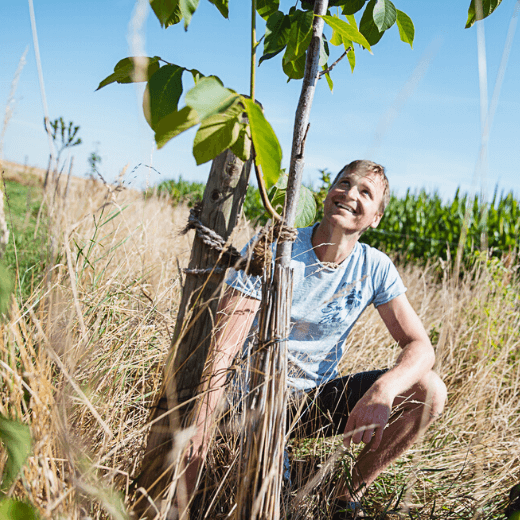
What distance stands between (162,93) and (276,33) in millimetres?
256

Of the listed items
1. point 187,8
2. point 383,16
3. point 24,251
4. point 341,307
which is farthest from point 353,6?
point 24,251

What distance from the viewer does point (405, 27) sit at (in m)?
1.05

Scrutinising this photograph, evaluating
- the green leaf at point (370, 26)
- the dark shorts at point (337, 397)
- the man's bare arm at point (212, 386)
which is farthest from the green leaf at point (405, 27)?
the dark shorts at point (337, 397)

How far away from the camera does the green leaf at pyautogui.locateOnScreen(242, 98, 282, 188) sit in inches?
24.5

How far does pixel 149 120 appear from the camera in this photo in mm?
769

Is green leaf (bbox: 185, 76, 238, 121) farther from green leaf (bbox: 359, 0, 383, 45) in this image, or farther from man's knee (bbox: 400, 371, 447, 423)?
man's knee (bbox: 400, 371, 447, 423)

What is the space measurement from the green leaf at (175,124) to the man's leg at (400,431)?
1.52 meters

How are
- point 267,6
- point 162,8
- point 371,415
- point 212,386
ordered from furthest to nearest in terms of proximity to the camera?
1. point 371,415
2. point 212,386
3. point 267,6
4. point 162,8

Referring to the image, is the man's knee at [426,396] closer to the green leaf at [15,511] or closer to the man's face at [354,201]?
the man's face at [354,201]

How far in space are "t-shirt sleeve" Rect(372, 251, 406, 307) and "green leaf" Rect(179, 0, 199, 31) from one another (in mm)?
1451

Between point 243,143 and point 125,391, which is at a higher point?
point 243,143

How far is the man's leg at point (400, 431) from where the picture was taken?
1.71 meters

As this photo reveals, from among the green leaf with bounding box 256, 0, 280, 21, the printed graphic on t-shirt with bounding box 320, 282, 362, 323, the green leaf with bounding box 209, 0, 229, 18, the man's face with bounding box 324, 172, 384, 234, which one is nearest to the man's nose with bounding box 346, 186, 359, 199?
the man's face with bounding box 324, 172, 384, 234

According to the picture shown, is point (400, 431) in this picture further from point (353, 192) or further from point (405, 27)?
point (405, 27)
